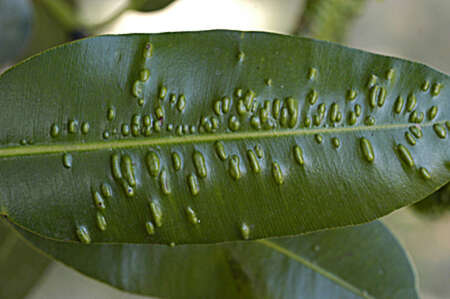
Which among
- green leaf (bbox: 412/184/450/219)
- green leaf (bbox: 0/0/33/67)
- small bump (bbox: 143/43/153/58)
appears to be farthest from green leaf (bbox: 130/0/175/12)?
green leaf (bbox: 412/184/450/219)

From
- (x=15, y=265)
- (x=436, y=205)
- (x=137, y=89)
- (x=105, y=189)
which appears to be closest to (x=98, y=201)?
(x=105, y=189)

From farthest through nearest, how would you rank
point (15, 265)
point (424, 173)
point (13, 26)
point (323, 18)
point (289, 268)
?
point (323, 18) < point (15, 265) < point (13, 26) < point (289, 268) < point (424, 173)

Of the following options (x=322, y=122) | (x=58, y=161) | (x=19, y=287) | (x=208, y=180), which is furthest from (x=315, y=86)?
(x=19, y=287)

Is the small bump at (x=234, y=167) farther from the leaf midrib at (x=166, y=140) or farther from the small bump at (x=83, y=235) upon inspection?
the small bump at (x=83, y=235)

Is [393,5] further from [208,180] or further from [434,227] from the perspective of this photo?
[208,180]

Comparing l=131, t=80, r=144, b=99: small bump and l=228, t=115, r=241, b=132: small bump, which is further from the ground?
l=131, t=80, r=144, b=99: small bump

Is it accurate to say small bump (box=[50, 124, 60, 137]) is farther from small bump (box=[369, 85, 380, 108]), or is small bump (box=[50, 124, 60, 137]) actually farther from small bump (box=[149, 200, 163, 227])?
small bump (box=[369, 85, 380, 108])

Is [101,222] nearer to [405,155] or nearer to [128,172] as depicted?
[128,172]
